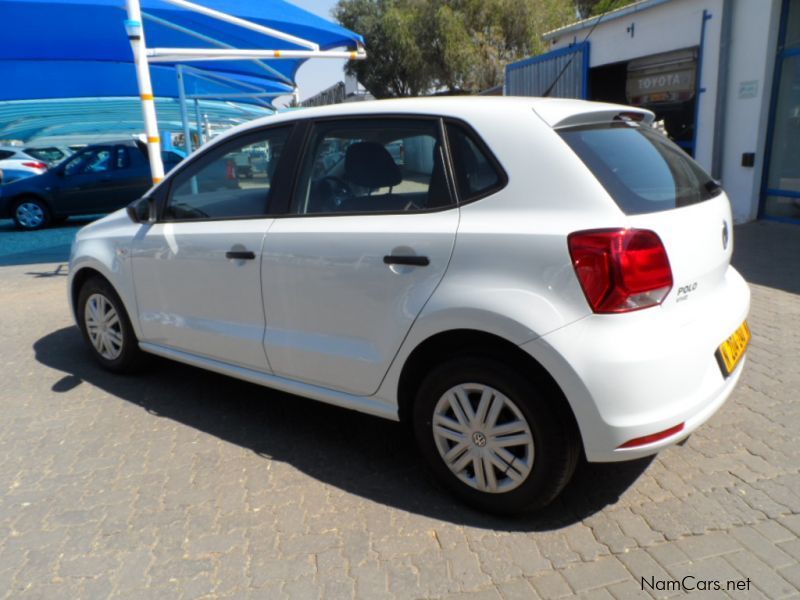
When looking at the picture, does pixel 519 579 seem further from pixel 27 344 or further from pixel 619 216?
pixel 27 344

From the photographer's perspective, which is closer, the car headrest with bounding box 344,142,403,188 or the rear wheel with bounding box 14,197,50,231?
the car headrest with bounding box 344,142,403,188

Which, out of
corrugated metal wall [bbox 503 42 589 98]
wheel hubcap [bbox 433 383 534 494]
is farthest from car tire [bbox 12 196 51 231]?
wheel hubcap [bbox 433 383 534 494]

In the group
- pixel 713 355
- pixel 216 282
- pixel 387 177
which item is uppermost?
pixel 387 177

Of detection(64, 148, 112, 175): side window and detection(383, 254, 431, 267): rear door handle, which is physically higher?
detection(64, 148, 112, 175): side window

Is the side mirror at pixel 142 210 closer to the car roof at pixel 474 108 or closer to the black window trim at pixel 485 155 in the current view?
the car roof at pixel 474 108

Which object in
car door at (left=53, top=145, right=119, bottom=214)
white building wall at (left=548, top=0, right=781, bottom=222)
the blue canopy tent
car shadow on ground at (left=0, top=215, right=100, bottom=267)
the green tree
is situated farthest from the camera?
the green tree

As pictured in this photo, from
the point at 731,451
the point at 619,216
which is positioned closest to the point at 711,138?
the point at 731,451

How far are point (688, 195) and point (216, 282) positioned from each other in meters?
2.39

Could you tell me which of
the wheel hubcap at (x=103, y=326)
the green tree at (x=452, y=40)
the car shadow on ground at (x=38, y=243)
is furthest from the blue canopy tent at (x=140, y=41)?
the green tree at (x=452, y=40)

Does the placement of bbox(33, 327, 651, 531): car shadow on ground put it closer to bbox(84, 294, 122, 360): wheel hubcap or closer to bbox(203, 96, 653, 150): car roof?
bbox(84, 294, 122, 360): wheel hubcap

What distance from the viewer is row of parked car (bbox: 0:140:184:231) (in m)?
13.2

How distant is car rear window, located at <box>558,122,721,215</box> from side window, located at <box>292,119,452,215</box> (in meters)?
0.60

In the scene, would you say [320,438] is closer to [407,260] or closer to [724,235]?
[407,260]

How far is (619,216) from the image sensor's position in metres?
2.34
